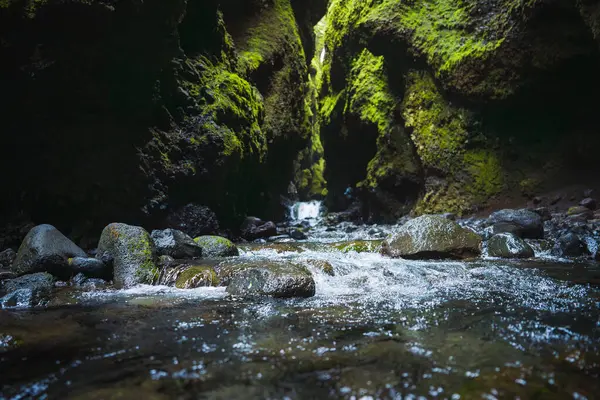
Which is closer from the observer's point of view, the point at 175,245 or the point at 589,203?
the point at 175,245

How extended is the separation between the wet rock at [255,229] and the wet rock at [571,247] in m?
7.48

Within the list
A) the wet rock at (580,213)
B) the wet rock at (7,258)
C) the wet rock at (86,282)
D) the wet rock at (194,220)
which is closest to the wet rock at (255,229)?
the wet rock at (194,220)

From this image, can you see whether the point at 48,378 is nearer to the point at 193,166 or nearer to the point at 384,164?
the point at 193,166

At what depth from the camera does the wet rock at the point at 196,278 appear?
17.5 ft

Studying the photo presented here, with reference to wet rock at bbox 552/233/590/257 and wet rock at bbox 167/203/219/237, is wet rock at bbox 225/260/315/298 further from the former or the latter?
wet rock at bbox 167/203/219/237

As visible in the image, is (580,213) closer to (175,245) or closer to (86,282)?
(175,245)

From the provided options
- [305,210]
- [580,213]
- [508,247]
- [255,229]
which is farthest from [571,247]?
[305,210]

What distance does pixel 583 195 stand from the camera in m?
10.1

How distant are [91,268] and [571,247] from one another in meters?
7.78

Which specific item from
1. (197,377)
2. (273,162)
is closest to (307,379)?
(197,377)

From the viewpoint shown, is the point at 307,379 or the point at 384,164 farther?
the point at 384,164

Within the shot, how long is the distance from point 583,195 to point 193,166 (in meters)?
10.2

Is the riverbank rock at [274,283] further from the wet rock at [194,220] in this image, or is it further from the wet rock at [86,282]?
the wet rock at [194,220]

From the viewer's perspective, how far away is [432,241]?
709 cm
